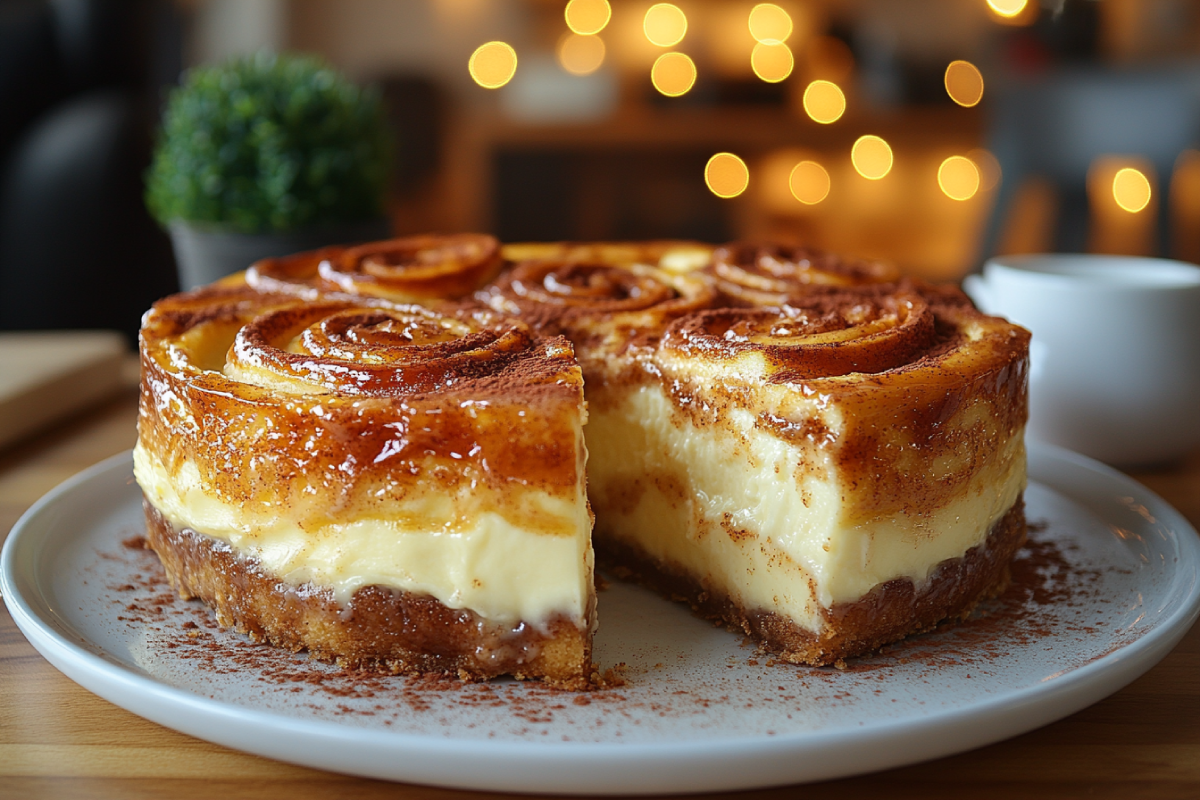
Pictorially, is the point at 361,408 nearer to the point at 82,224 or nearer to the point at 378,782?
the point at 378,782

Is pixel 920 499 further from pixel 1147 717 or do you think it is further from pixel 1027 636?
pixel 1147 717

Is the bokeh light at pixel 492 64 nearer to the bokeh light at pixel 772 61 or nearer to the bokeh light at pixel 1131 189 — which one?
the bokeh light at pixel 772 61

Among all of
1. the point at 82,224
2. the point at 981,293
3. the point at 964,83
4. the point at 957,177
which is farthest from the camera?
the point at 957,177

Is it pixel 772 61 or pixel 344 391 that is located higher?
pixel 772 61

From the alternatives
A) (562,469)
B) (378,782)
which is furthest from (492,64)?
(378,782)

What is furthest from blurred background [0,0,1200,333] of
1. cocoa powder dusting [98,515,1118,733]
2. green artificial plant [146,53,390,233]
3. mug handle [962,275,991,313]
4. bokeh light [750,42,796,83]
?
cocoa powder dusting [98,515,1118,733]

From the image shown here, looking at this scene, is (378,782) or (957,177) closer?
(378,782)

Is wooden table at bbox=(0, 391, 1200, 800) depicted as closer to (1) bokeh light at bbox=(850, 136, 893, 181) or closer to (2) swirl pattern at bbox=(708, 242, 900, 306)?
(2) swirl pattern at bbox=(708, 242, 900, 306)
